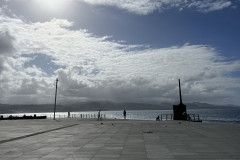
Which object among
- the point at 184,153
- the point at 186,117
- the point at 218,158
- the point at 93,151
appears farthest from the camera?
the point at 186,117

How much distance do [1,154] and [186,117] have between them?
3255 cm

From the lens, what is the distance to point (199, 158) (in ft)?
28.5

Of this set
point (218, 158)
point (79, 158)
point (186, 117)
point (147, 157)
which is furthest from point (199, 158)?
point (186, 117)

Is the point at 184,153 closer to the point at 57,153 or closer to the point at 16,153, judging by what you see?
the point at 57,153

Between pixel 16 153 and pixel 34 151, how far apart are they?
0.71m

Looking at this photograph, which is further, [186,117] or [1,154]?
[186,117]

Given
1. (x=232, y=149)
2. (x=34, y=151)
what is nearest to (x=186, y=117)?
(x=232, y=149)

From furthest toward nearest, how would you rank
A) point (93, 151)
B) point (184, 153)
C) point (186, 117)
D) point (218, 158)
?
1. point (186, 117)
2. point (93, 151)
3. point (184, 153)
4. point (218, 158)

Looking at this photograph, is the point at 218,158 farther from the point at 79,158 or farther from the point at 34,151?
the point at 34,151

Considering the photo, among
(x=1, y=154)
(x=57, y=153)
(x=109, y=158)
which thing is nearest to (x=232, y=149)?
(x=109, y=158)

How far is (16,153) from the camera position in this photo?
32.8ft

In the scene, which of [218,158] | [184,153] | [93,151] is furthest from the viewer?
[93,151]

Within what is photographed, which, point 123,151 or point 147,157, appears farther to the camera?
point 123,151

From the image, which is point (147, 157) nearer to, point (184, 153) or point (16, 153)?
point (184, 153)
